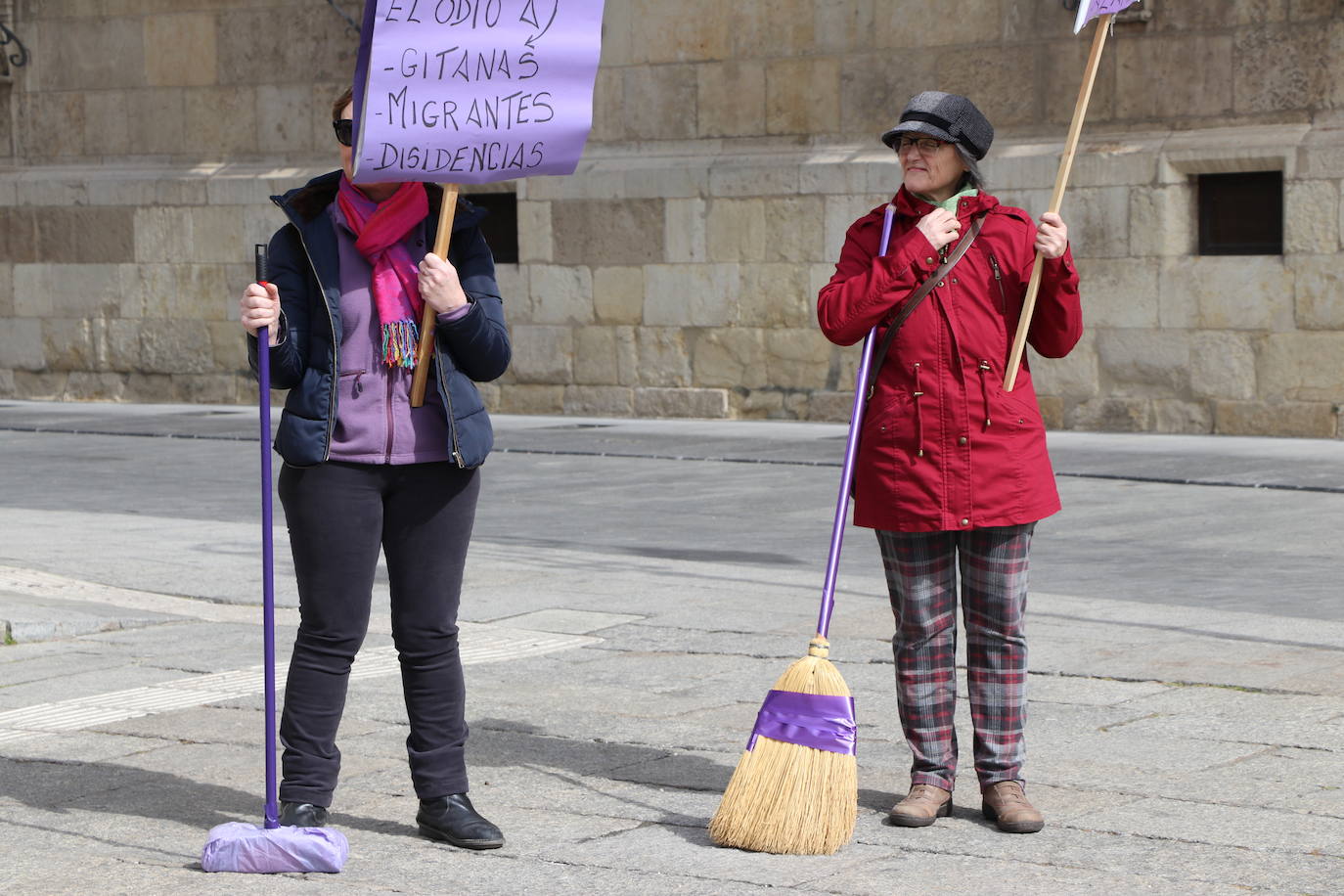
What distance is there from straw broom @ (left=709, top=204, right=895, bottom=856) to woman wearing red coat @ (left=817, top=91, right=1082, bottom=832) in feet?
1.05

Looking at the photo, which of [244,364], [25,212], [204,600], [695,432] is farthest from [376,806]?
[25,212]

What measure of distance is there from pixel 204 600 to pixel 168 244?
443 inches

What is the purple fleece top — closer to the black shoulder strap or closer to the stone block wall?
the black shoulder strap

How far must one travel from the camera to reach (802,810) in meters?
4.60

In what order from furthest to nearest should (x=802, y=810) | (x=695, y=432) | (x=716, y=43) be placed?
(x=716, y=43)
(x=695, y=432)
(x=802, y=810)

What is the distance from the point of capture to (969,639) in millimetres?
5074

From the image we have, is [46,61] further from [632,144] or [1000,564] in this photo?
[1000,564]

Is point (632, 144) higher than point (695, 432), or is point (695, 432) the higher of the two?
point (632, 144)

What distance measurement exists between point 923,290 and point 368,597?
4.66 feet

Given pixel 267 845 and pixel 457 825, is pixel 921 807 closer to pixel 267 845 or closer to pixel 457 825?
pixel 457 825

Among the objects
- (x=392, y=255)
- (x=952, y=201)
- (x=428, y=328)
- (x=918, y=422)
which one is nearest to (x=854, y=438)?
(x=918, y=422)

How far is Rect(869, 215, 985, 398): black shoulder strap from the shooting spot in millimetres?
4863

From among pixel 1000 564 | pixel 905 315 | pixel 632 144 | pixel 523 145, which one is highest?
pixel 632 144

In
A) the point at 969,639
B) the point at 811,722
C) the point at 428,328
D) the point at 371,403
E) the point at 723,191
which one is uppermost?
the point at 723,191
